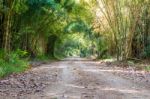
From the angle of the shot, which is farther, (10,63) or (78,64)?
(78,64)

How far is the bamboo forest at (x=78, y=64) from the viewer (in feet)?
36.5

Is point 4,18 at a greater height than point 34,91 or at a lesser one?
greater

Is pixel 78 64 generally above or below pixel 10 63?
below

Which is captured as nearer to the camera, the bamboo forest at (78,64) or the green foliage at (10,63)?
the bamboo forest at (78,64)

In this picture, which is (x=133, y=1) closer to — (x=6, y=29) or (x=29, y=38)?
(x=6, y=29)

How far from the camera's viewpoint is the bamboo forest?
11.1 metres

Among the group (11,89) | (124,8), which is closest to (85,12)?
(124,8)

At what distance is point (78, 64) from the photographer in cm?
3153

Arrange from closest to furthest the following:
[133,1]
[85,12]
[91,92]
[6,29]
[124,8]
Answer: [91,92] → [6,29] → [133,1] → [124,8] → [85,12]

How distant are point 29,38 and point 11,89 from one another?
2509 centimetres

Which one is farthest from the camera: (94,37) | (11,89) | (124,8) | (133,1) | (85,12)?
(94,37)

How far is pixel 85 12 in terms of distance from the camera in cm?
4444

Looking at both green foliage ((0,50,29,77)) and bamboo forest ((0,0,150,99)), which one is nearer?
bamboo forest ((0,0,150,99))

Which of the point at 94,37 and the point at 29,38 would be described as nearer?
the point at 29,38
